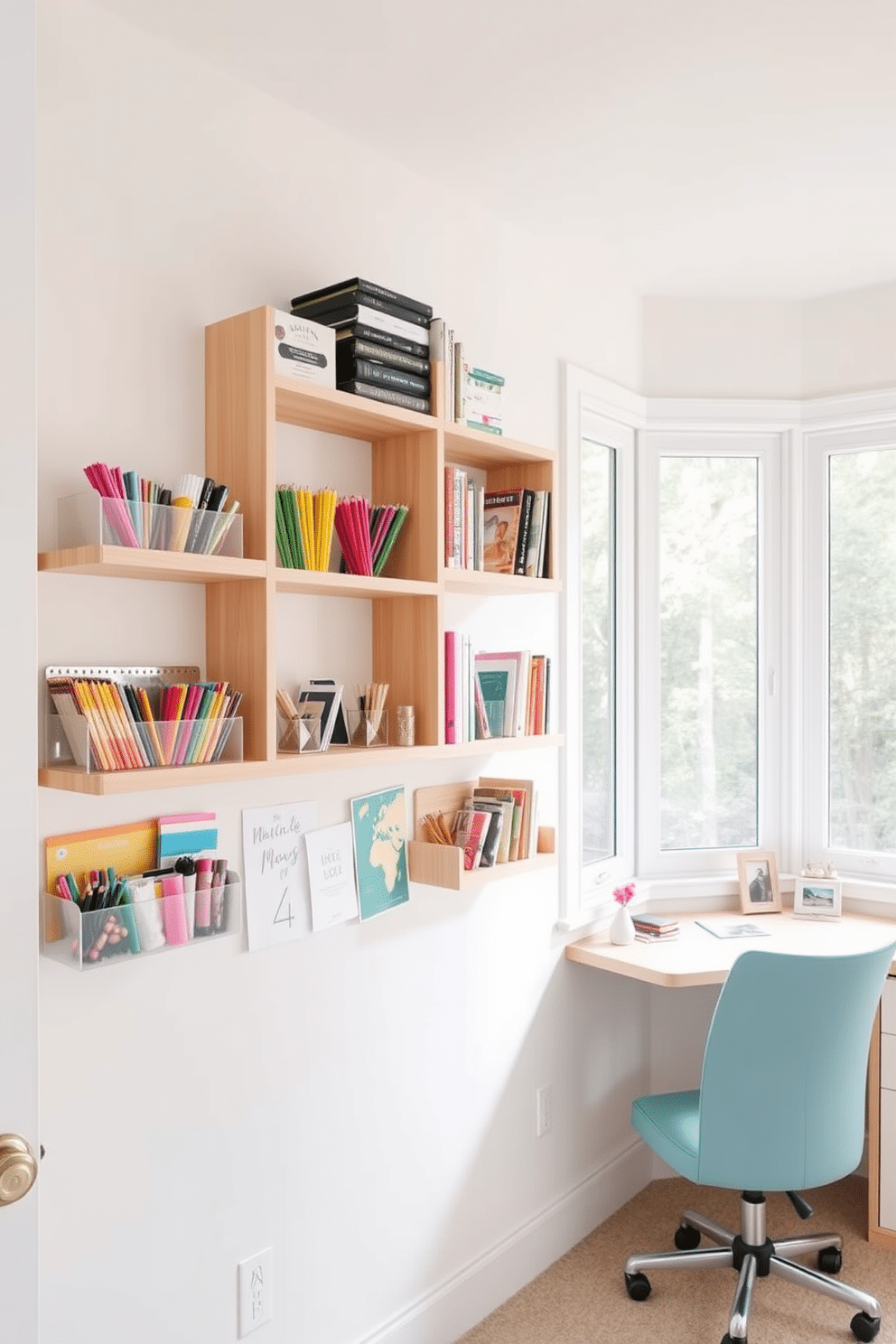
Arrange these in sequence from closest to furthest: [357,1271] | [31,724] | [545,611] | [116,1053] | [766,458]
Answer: [31,724] < [116,1053] < [357,1271] < [545,611] < [766,458]

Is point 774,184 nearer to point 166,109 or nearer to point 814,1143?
point 166,109

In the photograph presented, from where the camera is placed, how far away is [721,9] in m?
1.70

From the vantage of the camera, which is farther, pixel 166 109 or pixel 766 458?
pixel 766 458

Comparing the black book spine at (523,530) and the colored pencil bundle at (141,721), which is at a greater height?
the black book spine at (523,530)

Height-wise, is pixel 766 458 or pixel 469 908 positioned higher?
pixel 766 458

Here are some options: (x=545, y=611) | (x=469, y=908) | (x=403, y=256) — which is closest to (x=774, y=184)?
(x=403, y=256)

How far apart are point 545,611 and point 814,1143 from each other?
141 centimetres

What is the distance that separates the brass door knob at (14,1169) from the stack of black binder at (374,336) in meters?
1.37

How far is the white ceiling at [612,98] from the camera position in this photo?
1729 millimetres

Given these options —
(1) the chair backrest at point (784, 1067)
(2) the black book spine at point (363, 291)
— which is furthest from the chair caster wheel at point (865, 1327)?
(2) the black book spine at point (363, 291)

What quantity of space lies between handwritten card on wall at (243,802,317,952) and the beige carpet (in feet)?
3.92

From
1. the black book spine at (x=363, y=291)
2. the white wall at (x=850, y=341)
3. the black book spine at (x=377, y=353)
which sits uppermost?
the white wall at (x=850, y=341)

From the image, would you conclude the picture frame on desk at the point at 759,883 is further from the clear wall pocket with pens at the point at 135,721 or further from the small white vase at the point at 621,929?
the clear wall pocket with pens at the point at 135,721

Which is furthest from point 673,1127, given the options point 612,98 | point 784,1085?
point 612,98
